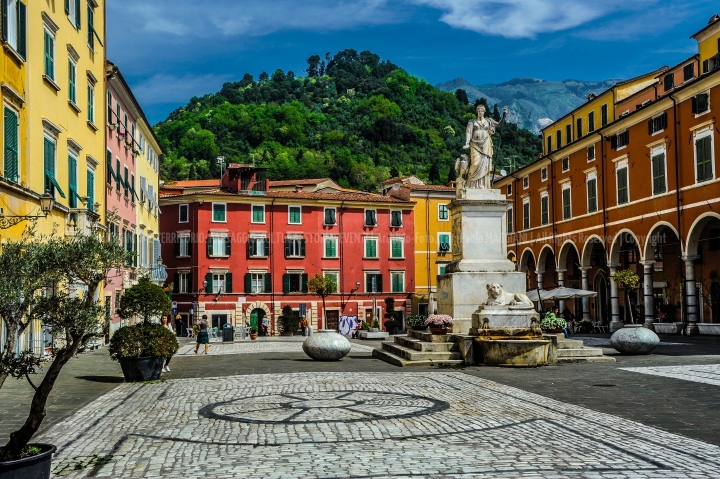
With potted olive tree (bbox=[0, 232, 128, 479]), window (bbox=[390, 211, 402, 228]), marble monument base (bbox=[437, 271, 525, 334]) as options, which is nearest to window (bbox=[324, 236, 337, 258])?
window (bbox=[390, 211, 402, 228])

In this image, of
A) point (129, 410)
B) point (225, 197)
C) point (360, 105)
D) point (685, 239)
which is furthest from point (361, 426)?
Result: point (360, 105)

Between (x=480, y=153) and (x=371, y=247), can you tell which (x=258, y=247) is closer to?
(x=371, y=247)

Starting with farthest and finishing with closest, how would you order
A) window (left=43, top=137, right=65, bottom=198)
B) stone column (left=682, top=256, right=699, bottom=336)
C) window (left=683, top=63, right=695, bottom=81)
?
window (left=683, top=63, right=695, bottom=81) → stone column (left=682, top=256, right=699, bottom=336) → window (left=43, top=137, right=65, bottom=198)

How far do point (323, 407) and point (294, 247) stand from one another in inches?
1858

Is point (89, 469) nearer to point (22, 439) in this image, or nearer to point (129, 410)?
point (22, 439)

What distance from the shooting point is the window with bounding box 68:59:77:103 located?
2441 centimetres

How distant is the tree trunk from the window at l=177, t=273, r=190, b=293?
163ft

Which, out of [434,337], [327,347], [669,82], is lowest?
[327,347]

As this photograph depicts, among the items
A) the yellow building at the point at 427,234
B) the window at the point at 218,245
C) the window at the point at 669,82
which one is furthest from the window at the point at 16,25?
the yellow building at the point at 427,234

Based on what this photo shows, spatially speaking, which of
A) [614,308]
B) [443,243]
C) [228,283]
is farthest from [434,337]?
[443,243]

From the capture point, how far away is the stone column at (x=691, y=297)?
33844 millimetres

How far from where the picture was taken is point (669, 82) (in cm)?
4116

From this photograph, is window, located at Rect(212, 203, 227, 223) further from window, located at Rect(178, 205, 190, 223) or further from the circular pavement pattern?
the circular pavement pattern

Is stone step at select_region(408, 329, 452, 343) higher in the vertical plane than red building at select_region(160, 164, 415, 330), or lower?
lower
